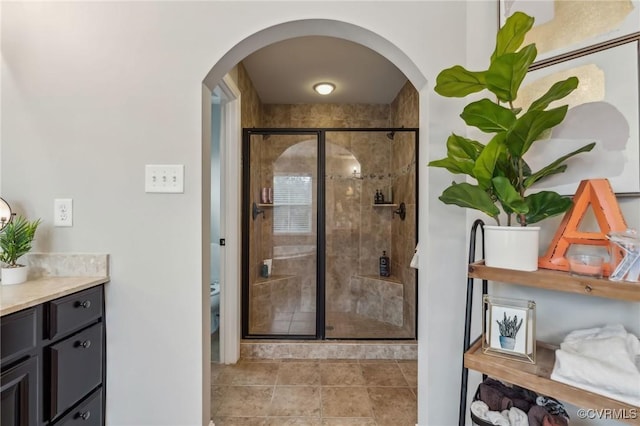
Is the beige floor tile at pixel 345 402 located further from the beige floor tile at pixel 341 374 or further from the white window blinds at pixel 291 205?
the white window blinds at pixel 291 205

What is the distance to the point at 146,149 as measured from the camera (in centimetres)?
135

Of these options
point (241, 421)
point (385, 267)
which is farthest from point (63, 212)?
point (385, 267)

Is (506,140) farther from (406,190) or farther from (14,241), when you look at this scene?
(406,190)

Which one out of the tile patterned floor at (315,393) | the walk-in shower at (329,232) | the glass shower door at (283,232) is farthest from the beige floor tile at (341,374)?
the glass shower door at (283,232)

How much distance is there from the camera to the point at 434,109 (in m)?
1.35

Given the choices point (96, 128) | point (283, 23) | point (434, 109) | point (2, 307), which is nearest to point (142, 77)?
point (96, 128)

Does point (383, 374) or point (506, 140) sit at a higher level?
point (506, 140)

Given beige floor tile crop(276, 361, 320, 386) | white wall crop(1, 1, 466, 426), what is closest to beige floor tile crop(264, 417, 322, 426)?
beige floor tile crop(276, 361, 320, 386)

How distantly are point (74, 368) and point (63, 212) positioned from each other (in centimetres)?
68

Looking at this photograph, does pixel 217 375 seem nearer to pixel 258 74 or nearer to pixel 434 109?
pixel 434 109

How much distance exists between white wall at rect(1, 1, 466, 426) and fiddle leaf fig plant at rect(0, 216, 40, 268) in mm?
104

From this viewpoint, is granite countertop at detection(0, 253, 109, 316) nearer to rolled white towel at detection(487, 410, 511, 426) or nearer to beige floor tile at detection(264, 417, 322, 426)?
beige floor tile at detection(264, 417, 322, 426)

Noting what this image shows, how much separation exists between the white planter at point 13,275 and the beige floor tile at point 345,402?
1.63 meters

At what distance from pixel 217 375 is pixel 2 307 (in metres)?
1.49
